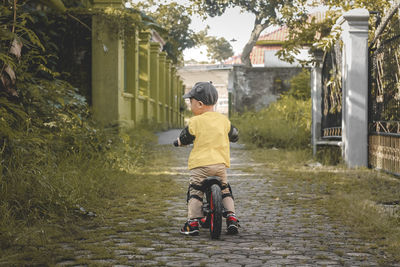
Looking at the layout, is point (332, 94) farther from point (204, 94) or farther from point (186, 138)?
point (186, 138)

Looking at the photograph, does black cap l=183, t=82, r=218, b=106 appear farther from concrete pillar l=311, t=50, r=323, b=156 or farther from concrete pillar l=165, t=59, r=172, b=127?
concrete pillar l=165, t=59, r=172, b=127

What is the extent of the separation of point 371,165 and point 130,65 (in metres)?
8.25

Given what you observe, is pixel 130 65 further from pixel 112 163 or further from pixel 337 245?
pixel 337 245

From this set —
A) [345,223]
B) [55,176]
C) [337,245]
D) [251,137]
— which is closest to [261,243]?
[337,245]

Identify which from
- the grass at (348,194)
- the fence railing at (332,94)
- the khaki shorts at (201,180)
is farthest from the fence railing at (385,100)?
the khaki shorts at (201,180)

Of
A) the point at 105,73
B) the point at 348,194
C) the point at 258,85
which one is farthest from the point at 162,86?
the point at 348,194

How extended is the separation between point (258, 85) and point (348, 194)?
15459mm

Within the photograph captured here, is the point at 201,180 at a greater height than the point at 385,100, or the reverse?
the point at 385,100

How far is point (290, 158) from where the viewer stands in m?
10.7

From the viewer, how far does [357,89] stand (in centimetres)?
847

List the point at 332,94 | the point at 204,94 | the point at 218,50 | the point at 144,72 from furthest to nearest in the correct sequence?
the point at 218,50 < the point at 144,72 < the point at 332,94 < the point at 204,94

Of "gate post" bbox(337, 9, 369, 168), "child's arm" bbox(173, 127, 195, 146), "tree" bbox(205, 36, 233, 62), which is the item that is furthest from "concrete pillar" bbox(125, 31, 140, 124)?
"tree" bbox(205, 36, 233, 62)

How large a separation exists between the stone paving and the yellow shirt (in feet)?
2.01

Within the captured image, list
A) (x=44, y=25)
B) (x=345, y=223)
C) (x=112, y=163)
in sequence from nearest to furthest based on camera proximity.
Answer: (x=345, y=223) → (x=112, y=163) → (x=44, y=25)
